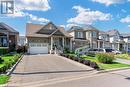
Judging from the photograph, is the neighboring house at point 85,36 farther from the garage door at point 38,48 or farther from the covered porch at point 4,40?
the covered porch at point 4,40

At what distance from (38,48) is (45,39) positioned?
2635mm

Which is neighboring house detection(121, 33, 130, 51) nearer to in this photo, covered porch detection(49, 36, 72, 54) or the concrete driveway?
covered porch detection(49, 36, 72, 54)

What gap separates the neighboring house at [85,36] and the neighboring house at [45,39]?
5.45 meters

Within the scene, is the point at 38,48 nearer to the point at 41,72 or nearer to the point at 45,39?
the point at 45,39

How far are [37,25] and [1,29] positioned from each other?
10719mm

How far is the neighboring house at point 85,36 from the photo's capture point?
45.9m

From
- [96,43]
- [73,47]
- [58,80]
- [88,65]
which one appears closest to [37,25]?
[73,47]

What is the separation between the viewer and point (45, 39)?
3800 cm

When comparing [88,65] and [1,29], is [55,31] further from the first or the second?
[88,65]

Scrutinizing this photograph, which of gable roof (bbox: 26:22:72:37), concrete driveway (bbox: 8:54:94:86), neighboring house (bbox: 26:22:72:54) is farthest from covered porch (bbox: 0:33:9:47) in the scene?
concrete driveway (bbox: 8:54:94:86)

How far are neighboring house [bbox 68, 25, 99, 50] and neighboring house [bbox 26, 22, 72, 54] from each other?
5.45 metres

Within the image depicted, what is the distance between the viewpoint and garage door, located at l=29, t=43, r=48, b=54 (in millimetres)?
35972

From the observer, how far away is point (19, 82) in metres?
10.3

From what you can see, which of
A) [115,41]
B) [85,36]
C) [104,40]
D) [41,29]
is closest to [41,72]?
[41,29]
